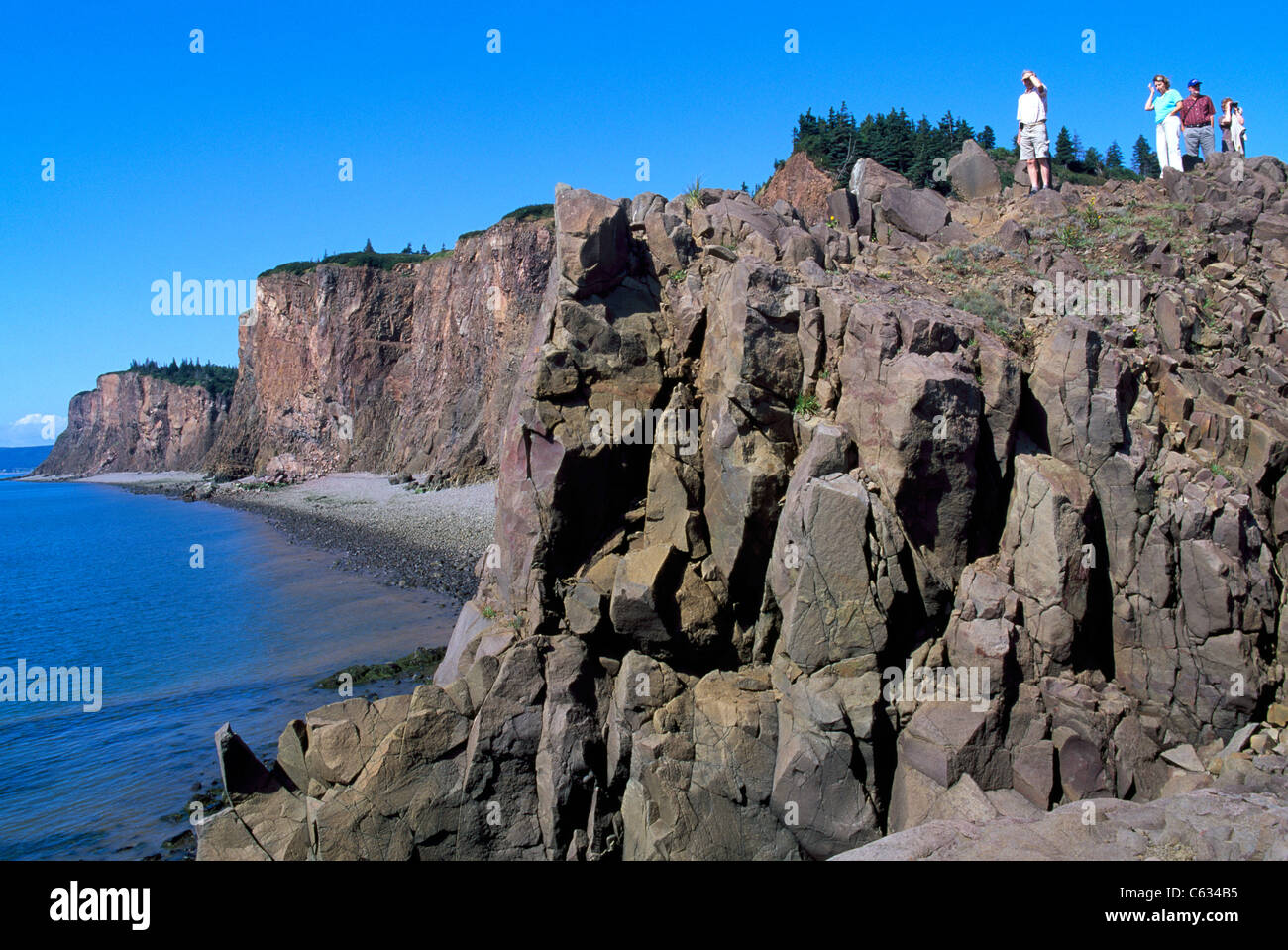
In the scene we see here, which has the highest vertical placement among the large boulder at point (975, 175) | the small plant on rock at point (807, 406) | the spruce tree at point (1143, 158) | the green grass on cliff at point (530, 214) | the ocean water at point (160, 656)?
the green grass on cliff at point (530, 214)

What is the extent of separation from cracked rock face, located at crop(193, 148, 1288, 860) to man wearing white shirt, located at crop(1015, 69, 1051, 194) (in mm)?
7203

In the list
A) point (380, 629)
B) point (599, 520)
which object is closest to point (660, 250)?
point (599, 520)

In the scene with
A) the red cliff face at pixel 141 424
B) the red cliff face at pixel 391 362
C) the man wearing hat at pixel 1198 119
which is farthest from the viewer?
the red cliff face at pixel 141 424

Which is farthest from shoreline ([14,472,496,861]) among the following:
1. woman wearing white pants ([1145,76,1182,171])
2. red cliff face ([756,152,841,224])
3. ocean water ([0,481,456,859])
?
woman wearing white pants ([1145,76,1182,171])

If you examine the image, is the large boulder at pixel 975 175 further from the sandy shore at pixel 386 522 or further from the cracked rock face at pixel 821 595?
the sandy shore at pixel 386 522

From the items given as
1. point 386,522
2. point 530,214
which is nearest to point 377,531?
point 386,522

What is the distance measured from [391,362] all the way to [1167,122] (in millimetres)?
69656

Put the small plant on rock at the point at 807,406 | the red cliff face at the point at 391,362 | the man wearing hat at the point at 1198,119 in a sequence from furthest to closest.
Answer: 1. the red cliff face at the point at 391,362
2. the man wearing hat at the point at 1198,119
3. the small plant on rock at the point at 807,406

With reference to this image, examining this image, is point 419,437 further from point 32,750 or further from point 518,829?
→ point 518,829

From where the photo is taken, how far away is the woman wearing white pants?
2231cm

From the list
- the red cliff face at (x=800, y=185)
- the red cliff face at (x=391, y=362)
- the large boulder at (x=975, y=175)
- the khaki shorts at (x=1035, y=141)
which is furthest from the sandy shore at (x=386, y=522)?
the khaki shorts at (x=1035, y=141)

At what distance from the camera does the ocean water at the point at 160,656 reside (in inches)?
671

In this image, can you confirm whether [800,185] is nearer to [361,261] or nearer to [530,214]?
[530,214]

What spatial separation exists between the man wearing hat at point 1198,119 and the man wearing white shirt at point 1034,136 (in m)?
5.78
